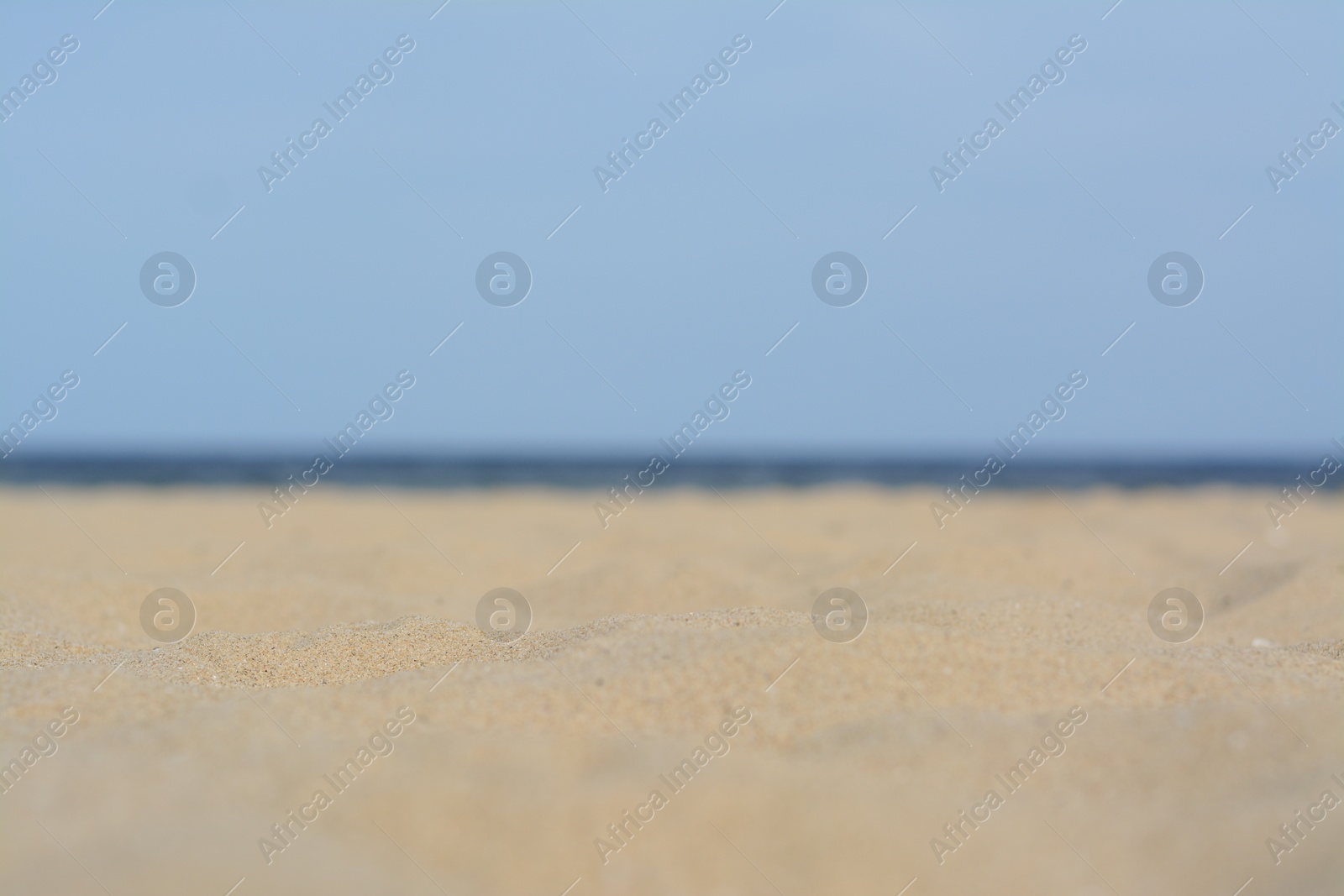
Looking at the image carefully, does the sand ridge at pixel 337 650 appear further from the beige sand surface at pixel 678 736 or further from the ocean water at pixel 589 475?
the ocean water at pixel 589 475

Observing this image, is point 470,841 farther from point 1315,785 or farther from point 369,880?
point 1315,785

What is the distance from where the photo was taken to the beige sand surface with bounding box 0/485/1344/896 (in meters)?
2.19

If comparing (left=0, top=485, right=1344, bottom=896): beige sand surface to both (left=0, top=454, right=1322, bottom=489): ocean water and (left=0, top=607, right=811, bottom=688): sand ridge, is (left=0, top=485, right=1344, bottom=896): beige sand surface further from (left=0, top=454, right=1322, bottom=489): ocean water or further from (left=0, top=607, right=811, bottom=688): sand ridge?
(left=0, top=454, right=1322, bottom=489): ocean water

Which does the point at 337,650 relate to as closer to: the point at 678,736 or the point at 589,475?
the point at 678,736

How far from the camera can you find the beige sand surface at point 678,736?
219 centimetres

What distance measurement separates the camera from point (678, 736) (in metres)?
2.98

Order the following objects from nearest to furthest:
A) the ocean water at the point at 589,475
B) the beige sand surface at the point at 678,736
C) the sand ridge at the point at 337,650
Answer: the beige sand surface at the point at 678,736
the sand ridge at the point at 337,650
the ocean water at the point at 589,475

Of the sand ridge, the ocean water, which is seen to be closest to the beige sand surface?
the sand ridge

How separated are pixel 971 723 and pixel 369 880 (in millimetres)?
1733

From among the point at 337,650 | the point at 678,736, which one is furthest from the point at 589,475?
the point at 678,736

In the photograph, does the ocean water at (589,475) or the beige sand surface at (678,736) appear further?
the ocean water at (589,475)

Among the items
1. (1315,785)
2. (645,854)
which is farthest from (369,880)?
(1315,785)

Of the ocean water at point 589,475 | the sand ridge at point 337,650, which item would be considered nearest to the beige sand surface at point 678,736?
the sand ridge at point 337,650

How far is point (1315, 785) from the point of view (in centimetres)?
248
